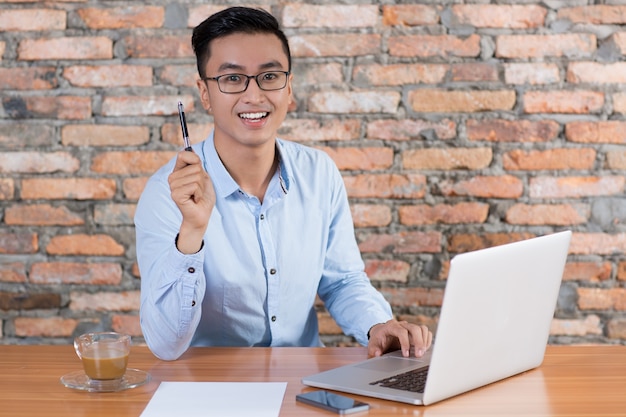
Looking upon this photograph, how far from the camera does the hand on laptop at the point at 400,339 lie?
155cm

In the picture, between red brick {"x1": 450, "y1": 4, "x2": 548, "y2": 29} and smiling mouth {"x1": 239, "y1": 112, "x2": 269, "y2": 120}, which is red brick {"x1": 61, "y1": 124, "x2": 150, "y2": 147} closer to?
smiling mouth {"x1": 239, "y1": 112, "x2": 269, "y2": 120}

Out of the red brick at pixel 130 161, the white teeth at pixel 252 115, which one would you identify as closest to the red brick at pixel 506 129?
the white teeth at pixel 252 115

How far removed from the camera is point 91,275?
2.45 m

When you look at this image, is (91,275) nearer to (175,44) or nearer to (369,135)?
(175,44)

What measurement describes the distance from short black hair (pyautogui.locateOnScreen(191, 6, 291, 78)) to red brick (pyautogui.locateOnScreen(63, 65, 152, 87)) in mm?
462

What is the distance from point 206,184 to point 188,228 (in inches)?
4.1

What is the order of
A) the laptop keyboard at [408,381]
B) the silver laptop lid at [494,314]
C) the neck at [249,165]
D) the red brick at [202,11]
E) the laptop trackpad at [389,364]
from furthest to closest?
the red brick at [202,11] < the neck at [249,165] < the laptop trackpad at [389,364] < the laptop keyboard at [408,381] < the silver laptop lid at [494,314]

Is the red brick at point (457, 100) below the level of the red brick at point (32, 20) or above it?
below

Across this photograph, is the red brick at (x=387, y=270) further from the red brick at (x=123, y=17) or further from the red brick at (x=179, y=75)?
the red brick at (x=123, y=17)

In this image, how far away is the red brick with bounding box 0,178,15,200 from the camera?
8.00 ft

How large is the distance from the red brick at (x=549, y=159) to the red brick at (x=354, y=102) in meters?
0.38

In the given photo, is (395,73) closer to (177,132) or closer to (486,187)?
(486,187)

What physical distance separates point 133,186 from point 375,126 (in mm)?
739

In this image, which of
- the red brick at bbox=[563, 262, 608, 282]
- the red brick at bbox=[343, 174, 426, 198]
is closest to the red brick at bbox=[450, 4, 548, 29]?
the red brick at bbox=[343, 174, 426, 198]
